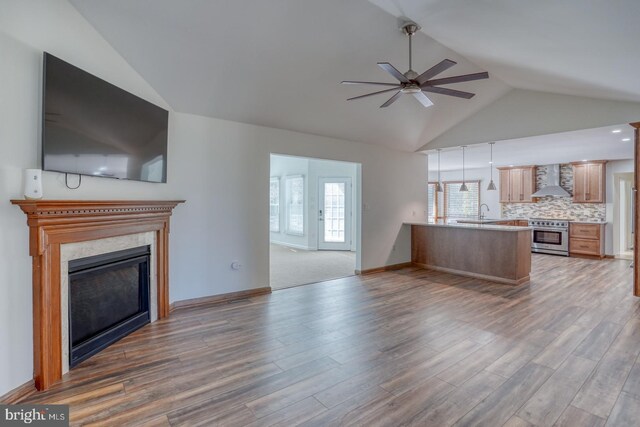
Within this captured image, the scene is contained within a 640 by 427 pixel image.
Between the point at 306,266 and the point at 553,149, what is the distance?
5.75 meters

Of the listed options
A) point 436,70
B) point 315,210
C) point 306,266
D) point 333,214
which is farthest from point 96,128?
point 333,214

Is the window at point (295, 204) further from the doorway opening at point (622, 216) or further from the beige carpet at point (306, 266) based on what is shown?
the doorway opening at point (622, 216)

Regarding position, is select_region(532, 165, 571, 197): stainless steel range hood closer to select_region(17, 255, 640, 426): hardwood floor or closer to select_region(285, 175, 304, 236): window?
select_region(17, 255, 640, 426): hardwood floor

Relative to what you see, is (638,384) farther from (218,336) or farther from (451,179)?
(451,179)

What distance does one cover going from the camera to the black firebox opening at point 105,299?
2730 millimetres

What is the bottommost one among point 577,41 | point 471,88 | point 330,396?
point 330,396

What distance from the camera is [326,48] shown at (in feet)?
11.3

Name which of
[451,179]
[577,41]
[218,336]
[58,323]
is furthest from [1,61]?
[451,179]

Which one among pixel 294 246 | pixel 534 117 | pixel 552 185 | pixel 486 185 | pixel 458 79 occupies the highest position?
pixel 534 117

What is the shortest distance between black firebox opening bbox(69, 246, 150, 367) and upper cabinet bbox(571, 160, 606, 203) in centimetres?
982

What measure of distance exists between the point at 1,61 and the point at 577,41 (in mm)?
4490

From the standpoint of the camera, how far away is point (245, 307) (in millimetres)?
4137

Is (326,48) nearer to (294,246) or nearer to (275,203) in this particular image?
(294,246)

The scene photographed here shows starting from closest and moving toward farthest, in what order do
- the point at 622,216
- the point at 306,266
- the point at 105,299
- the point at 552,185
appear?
A: the point at 105,299 → the point at 306,266 → the point at 622,216 → the point at 552,185
